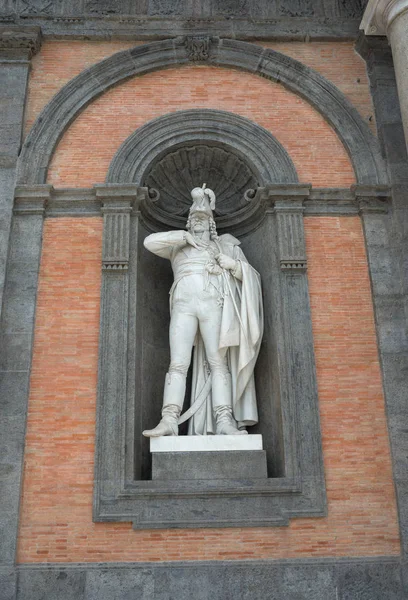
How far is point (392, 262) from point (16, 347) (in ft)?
17.6

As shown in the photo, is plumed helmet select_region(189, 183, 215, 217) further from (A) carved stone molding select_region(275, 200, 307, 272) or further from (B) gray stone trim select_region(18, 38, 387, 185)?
(B) gray stone trim select_region(18, 38, 387, 185)

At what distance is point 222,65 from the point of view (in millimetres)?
11797

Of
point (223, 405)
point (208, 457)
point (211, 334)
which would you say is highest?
point (211, 334)

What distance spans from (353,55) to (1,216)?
21.1 ft

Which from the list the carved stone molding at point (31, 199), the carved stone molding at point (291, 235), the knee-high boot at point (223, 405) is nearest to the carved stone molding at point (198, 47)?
the carved stone molding at point (291, 235)

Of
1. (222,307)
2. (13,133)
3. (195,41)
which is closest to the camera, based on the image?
(222,307)

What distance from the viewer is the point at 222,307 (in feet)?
32.6

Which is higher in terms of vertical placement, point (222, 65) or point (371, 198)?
point (222, 65)

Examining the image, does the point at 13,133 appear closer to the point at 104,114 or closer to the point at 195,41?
the point at 104,114

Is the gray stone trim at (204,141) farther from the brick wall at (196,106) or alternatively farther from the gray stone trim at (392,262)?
the gray stone trim at (392,262)

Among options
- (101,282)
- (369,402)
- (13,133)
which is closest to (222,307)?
(101,282)

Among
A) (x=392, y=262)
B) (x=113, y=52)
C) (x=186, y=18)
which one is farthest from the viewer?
(x=186, y=18)

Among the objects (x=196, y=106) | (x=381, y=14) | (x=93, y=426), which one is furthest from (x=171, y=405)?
(x=381, y=14)

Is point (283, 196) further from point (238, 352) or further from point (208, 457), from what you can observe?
point (208, 457)
